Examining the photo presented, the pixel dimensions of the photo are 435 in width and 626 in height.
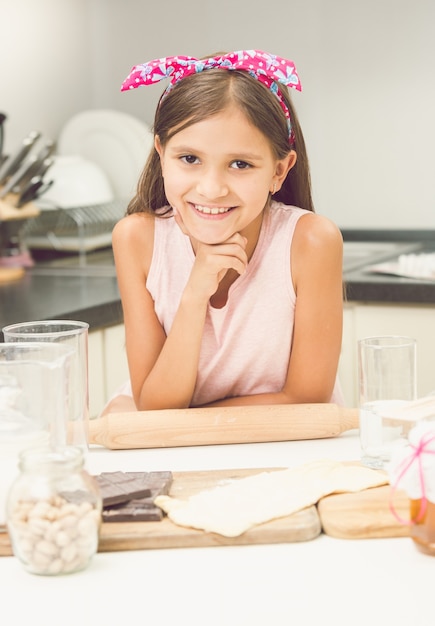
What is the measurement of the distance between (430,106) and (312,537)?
217 cm

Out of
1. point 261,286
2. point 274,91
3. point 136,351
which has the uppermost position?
point 274,91

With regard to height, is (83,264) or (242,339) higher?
(242,339)

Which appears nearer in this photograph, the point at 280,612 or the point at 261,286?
the point at 280,612

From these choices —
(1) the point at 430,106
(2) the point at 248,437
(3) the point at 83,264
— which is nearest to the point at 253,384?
(2) the point at 248,437

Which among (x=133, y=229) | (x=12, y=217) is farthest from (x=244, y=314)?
(x=12, y=217)

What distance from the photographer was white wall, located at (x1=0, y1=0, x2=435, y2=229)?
9.30 ft

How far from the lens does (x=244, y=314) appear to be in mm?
1569

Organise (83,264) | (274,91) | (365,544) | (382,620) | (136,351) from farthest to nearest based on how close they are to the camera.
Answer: (83,264) < (136,351) < (274,91) < (365,544) < (382,620)

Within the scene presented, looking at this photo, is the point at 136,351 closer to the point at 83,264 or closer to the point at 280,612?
the point at 280,612

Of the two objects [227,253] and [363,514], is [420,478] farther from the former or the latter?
[227,253]

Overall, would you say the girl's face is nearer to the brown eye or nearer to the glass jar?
the brown eye

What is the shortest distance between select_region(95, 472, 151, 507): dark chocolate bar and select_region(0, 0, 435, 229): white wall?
2.01 meters

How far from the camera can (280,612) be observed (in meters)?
0.76

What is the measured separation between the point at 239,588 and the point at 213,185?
0.64m
